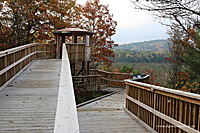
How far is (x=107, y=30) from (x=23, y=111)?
18539 millimetres

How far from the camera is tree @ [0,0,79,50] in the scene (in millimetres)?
16469

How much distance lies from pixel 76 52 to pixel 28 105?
978cm

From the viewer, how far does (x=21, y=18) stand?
54.5 ft

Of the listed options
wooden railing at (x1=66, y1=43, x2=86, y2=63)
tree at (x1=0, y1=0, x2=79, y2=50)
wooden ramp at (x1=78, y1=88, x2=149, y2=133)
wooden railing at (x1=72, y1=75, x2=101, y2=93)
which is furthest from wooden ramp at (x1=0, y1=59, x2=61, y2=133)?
tree at (x1=0, y1=0, x2=79, y2=50)

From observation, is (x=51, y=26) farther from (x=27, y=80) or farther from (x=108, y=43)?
(x=27, y=80)

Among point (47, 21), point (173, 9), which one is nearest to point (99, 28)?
point (47, 21)

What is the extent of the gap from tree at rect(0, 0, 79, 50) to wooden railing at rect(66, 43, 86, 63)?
5.47 metres

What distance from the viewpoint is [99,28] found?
21578 millimetres

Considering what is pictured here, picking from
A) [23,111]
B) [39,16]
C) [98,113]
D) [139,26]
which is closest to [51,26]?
[39,16]

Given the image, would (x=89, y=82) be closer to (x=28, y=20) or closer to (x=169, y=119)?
(x=169, y=119)

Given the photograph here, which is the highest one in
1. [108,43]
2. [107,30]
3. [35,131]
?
[107,30]

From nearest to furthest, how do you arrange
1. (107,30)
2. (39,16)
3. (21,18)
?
(21,18) → (39,16) → (107,30)

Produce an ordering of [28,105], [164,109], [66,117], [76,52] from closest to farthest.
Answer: [66,117] < [164,109] < [28,105] < [76,52]

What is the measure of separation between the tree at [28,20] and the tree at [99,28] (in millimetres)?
2995
